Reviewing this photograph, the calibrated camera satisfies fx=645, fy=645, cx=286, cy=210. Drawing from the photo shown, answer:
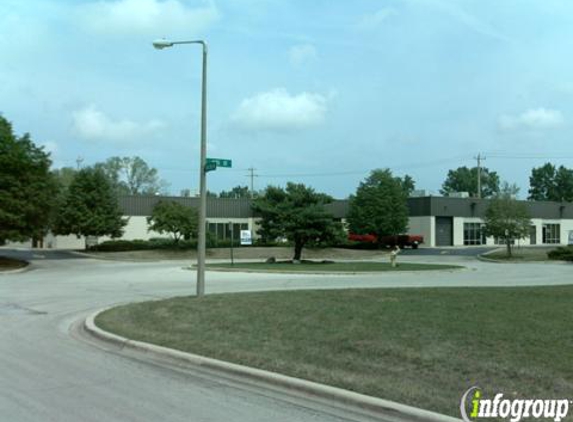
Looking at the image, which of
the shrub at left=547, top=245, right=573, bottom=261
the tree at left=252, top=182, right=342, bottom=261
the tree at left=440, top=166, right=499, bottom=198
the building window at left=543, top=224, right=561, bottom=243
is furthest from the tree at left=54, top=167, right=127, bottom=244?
the tree at left=440, top=166, right=499, bottom=198

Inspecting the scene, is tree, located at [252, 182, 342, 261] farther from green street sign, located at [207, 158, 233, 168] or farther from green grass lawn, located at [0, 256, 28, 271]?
green street sign, located at [207, 158, 233, 168]

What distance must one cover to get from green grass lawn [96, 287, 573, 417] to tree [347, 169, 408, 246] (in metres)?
48.5

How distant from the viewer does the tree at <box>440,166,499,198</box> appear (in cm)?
14925

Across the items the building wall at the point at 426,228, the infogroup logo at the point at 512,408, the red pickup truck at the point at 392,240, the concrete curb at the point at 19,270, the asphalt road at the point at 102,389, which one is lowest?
the concrete curb at the point at 19,270

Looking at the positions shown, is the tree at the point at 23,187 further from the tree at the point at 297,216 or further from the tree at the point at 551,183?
the tree at the point at 551,183

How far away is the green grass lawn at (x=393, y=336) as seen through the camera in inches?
281

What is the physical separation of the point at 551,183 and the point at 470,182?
17777 millimetres

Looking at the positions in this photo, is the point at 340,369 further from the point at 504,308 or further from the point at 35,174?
the point at 35,174

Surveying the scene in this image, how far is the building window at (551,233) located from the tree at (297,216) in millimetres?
49700

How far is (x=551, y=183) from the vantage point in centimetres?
14475

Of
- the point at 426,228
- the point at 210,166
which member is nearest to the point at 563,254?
the point at 426,228

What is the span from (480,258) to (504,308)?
4133cm

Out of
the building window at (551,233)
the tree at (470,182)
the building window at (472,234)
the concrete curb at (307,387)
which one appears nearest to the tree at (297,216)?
the concrete curb at (307,387)

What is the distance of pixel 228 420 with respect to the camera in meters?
6.34
